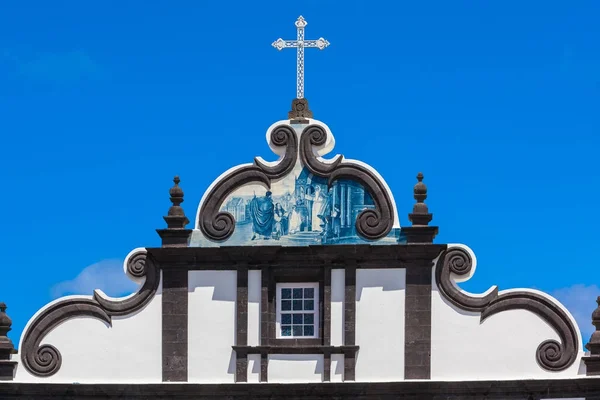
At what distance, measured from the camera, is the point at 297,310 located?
1264 inches

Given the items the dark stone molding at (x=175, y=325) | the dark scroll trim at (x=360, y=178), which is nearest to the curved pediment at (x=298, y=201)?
the dark scroll trim at (x=360, y=178)

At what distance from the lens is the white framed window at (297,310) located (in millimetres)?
31938

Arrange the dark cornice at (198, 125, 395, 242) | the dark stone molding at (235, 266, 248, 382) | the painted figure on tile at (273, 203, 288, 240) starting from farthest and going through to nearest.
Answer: the painted figure on tile at (273, 203, 288, 240) < the dark cornice at (198, 125, 395, 242) < the dark stone molding at (235, 266, 248, 382)

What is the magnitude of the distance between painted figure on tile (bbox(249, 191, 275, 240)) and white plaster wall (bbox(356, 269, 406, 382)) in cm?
201

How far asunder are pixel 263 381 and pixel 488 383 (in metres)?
4.35

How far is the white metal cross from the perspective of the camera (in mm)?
33250

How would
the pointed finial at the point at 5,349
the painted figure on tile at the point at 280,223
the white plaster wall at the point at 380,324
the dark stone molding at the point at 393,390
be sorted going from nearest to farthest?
1. the dark stone molding at the point at 393,390
2. the white plaster wall at the point at 380,324
3. the pointed finial at the point at 5,349
4. the painted figure on tile at the point at 280,223

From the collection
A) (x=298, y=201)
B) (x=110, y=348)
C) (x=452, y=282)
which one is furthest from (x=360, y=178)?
(x=110, y=348)

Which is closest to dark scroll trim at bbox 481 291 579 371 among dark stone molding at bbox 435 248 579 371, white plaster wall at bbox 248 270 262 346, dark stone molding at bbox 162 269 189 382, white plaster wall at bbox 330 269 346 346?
dark stone molding at bbox 435 248 579 371

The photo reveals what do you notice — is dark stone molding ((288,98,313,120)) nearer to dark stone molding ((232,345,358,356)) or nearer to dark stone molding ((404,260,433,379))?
dark stone molding ((404,260,433,379))

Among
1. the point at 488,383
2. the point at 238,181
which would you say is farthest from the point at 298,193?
the point at 488,383

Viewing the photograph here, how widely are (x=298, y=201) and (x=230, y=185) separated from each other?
55.3 inches

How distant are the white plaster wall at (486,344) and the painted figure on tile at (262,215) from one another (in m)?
3.54

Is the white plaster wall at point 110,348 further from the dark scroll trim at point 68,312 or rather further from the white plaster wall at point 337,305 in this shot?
the white plaster wall at point 337,305
